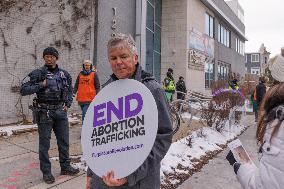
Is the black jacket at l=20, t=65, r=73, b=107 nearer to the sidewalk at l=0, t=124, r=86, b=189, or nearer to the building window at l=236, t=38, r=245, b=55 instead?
the sidewalk at l=0, t=124, r=86, b=189

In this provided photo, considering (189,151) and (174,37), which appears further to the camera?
(174,37)

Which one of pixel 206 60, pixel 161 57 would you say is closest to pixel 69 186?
pixel 161 57

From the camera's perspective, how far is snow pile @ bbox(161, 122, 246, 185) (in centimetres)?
523

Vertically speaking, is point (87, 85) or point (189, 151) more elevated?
point (87, 85)

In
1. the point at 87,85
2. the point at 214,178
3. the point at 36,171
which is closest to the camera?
the point at 36,171

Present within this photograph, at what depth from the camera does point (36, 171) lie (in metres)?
4.91

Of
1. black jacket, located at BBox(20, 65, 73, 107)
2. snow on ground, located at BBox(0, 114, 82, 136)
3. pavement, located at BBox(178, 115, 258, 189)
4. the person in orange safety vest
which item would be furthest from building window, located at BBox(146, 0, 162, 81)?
black jacket, located at BBox(20, 65, 73, 107)

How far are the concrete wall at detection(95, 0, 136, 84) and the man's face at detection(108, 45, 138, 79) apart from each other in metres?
8.65

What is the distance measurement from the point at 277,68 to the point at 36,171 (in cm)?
408

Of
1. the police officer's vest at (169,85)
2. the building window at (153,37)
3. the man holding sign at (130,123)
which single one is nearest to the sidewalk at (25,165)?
the man holding sign at (130,123)

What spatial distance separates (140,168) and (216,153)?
5563mm

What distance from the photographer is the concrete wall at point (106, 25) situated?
35.4ft

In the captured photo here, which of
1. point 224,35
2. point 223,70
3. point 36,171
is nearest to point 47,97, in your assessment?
point 36,171

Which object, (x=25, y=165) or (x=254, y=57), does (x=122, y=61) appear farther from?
(x=254, y=57)
